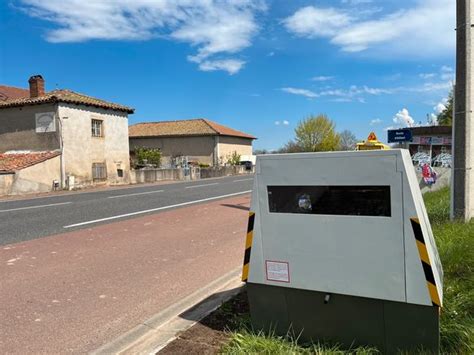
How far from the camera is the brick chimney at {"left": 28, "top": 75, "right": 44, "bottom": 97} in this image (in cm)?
2678

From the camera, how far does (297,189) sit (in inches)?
121

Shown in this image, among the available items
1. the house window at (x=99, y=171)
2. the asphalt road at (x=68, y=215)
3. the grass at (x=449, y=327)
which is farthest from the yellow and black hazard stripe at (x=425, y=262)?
the house window at (x=99, y=171)

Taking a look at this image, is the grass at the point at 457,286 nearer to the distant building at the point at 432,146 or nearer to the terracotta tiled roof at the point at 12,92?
the distant building at the point at 432,146

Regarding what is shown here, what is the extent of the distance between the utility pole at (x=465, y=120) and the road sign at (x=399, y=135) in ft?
11.1

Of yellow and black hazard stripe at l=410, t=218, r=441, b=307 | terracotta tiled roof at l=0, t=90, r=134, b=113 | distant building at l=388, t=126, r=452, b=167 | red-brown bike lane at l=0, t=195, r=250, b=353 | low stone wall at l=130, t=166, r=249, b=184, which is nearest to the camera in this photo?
yellow and black hazard stripe at l=410, t=218, r=441, b=307

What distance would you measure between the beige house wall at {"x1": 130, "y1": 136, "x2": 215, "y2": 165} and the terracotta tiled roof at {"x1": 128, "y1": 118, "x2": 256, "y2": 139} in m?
0.64

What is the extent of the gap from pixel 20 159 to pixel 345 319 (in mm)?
24669

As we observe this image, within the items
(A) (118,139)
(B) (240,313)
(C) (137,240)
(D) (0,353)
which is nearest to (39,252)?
(C) (137,240)

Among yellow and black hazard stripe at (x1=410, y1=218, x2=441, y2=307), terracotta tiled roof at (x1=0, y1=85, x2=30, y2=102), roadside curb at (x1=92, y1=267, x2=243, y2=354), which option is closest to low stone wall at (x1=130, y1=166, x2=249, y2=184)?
terracotta tiled roof at (x1=0, y1=85, x2=30, y2=102)

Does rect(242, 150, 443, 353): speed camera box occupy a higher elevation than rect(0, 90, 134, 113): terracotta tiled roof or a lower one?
lower

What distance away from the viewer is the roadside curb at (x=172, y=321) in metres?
3.44

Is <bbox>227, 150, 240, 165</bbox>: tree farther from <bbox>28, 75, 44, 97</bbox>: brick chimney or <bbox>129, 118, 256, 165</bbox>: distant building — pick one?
<bbox>28, 75, 44, 97</bbox>: brick chimney

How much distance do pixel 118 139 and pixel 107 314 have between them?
26427 mm

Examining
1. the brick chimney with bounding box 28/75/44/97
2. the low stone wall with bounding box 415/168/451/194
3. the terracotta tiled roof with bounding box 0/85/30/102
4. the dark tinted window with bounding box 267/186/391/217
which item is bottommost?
the low stone wall with bounding box 415/168/451/194
